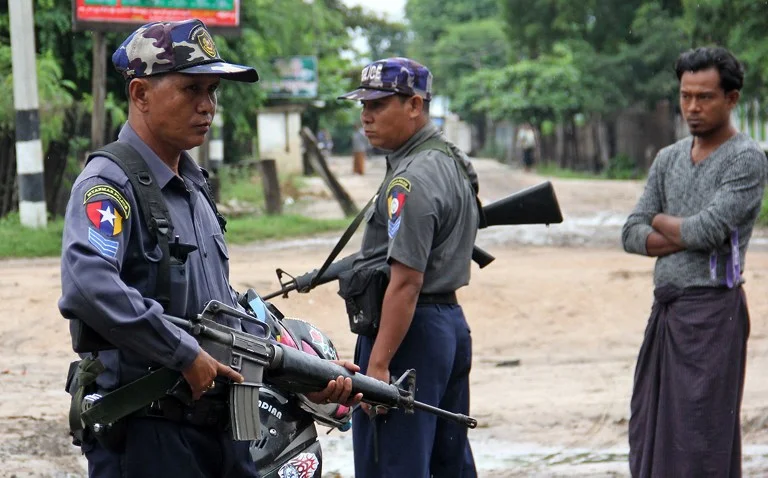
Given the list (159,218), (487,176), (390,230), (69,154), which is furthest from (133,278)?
(487,176)

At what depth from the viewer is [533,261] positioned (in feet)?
43.1

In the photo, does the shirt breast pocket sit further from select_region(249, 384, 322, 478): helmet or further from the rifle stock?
the rifle stock

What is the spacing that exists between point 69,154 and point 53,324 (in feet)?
21.3

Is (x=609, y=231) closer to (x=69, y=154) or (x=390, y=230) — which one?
(x=69, y=154)

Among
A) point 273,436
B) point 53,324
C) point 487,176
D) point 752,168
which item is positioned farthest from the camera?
point 487,176

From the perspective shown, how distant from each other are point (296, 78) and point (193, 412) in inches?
992

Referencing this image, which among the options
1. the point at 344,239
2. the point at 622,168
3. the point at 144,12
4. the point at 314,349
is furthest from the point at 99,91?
the point at 622,168

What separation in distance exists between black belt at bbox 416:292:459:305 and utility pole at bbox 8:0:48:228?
9.89 metres

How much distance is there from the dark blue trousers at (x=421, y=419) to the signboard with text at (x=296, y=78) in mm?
→ 21462

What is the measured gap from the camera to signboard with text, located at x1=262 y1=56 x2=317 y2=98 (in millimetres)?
26688

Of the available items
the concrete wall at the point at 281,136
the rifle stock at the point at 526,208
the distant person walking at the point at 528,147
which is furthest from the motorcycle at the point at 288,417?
the distant person walking at the point at 528,147

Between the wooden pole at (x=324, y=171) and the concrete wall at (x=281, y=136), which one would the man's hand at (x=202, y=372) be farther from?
the concrete wall at (x=281, y=136)

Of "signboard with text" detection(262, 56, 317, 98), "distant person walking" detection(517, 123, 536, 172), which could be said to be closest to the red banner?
"signboard with text" detection(262, 56, 317, 98)

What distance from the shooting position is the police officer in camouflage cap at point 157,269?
2.76 metres
